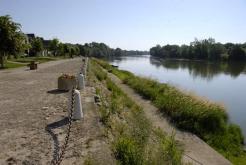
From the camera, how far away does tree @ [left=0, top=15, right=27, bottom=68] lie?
2858 cm

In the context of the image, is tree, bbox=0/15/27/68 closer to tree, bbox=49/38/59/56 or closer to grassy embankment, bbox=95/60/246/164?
grassy embankment, bbox=95/60/246/164

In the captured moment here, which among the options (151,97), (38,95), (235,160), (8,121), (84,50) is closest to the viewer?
(8,121)

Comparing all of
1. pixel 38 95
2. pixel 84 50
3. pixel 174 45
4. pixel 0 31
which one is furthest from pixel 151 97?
pixel 174 45

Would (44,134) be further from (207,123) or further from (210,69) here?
(210,69)

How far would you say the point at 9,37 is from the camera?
1128 inches

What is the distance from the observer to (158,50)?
181m

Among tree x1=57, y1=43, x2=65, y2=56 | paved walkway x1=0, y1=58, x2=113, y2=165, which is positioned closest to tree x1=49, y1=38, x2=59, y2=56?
tree x1=57, y1=43, x2=65, y2=56

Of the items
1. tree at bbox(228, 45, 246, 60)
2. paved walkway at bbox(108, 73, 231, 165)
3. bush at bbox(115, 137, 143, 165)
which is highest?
tree at bbox(228, 45, 246, 60)

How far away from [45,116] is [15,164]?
3.07 m

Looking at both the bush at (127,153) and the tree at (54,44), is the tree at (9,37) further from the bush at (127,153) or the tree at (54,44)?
the tree at (54,44)

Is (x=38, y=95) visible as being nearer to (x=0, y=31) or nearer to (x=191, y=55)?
(x=0, y=31)

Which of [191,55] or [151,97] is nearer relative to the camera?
[151,97]

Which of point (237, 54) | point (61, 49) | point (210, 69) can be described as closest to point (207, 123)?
point (210, 69)

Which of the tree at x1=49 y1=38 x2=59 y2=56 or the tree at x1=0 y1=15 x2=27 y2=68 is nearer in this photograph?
the tree at x1=0 y1=15 x2=27 y2=68
